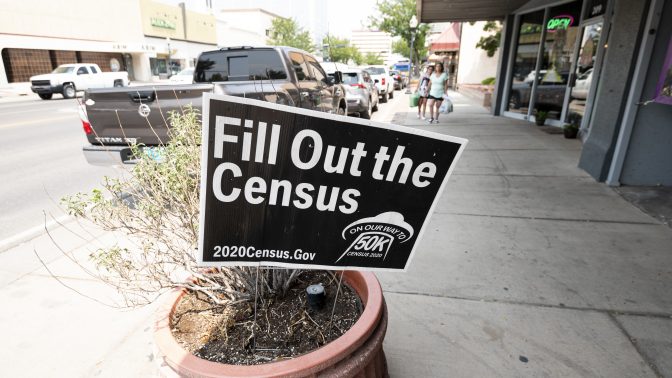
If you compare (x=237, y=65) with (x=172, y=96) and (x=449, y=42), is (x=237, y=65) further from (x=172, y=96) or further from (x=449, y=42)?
(x=449, y=42)

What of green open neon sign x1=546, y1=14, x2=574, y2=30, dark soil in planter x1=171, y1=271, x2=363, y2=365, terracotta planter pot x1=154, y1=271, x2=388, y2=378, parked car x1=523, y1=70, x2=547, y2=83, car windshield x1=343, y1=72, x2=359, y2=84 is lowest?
dark soil in planter x1=171, y1=271, x2=363, y2=365

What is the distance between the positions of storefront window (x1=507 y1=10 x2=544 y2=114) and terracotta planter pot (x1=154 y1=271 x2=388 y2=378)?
1138cm

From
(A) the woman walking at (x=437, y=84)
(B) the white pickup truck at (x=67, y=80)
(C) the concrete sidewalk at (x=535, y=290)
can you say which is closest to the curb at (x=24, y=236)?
(C) the concrete sidewalk at (x=535, y=290)

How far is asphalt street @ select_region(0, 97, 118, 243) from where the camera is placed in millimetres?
4891

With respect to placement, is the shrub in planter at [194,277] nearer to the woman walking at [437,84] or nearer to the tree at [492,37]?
the woman walking at [437,84]

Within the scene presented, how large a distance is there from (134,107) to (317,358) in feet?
13.4

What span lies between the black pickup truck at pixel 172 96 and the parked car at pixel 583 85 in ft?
20.1

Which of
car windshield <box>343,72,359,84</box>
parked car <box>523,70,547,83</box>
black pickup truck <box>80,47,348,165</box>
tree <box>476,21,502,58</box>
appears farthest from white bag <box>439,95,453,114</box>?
tree <box>476,21,502,58</box>

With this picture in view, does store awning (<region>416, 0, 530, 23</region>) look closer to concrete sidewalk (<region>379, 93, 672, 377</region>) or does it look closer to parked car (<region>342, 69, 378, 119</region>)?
parked car (<region>342, 69, 378, 119</region>)

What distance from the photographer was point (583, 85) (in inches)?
341

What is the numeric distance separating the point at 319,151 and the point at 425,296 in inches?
78.4

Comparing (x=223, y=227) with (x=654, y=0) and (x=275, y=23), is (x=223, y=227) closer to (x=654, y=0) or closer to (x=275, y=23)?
(x=654, y=0)

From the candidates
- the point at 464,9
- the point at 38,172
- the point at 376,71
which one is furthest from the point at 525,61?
the point at 38,172

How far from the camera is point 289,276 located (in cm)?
220
